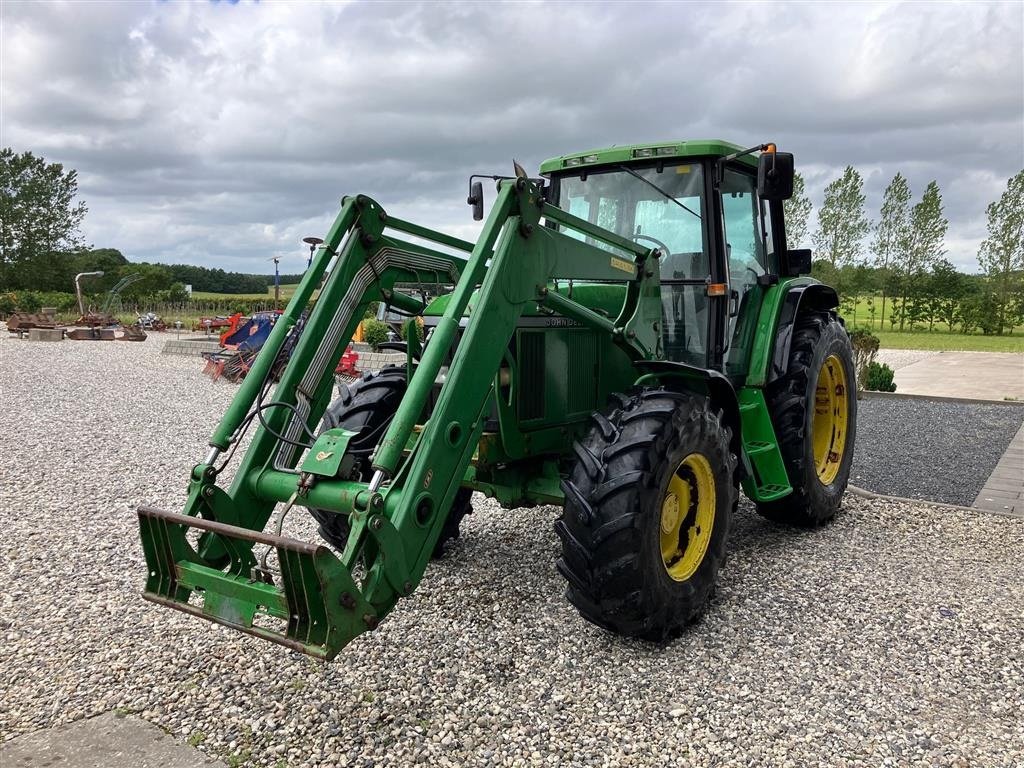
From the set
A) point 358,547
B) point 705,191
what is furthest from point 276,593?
point 705,191

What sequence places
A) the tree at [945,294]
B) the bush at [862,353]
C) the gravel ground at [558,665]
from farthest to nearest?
the tree at [945,294]
the bush at [862,353]
the gravel ground at [558,665]

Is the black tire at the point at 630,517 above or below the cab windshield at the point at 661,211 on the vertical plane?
below

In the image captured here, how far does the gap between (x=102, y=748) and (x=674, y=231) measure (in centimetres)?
386

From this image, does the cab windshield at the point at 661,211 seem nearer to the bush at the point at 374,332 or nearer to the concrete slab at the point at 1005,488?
the concrete slab at the point at 1005,488

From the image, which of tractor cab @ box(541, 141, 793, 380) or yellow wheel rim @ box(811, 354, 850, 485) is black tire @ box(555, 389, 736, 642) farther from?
yellow wheel rim @ box(811, 354, 850, 485)

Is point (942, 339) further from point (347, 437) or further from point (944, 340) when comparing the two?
point (347, 437)

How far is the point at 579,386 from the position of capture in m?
4.39

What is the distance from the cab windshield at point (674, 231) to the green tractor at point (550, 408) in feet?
0.04

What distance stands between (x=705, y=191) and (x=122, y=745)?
3990 mm

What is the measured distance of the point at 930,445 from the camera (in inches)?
339

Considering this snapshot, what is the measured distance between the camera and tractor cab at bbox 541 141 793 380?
459cm

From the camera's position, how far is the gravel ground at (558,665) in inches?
114

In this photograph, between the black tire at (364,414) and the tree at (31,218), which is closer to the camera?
the black tire at (364,414)

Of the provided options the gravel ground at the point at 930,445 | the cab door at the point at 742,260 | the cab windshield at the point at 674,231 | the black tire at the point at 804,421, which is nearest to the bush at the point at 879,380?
the gravel ground at the point at 930,445
